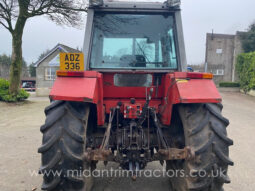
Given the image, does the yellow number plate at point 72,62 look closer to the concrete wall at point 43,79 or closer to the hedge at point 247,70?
the hedge at point 247,70

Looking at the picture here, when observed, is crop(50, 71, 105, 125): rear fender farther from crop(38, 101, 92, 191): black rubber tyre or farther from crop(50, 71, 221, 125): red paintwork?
crop(38, 101, 92, 191): black rubber tyre

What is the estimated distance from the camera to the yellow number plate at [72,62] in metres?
2.64

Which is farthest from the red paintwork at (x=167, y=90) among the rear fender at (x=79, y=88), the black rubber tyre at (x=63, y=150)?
the black rubber tyre at (x=63, y=150)

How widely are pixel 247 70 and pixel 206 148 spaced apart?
17.7 m

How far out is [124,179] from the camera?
364 centimetres

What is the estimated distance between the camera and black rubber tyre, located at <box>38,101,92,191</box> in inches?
90.7

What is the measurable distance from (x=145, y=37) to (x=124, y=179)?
226 cm

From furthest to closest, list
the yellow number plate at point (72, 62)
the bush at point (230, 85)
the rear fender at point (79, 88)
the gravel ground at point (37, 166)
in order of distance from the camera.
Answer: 1. the bush at point (230, 85)
2. the gravel ground at point (37, 166)
3. the yellow number plate at point (72, 62)
4. the rear fender at point (79, 88)

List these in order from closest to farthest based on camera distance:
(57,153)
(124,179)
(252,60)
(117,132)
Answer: (57,153) → (117,132) → (124,179) → (252,60)

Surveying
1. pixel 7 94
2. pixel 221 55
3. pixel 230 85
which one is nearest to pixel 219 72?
pixel 221 55

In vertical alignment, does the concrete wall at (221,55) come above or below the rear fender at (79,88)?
above

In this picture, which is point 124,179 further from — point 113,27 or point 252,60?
point 252,60

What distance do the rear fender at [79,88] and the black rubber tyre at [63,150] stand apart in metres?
0.18

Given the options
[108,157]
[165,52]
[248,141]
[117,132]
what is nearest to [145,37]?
[165,52]
